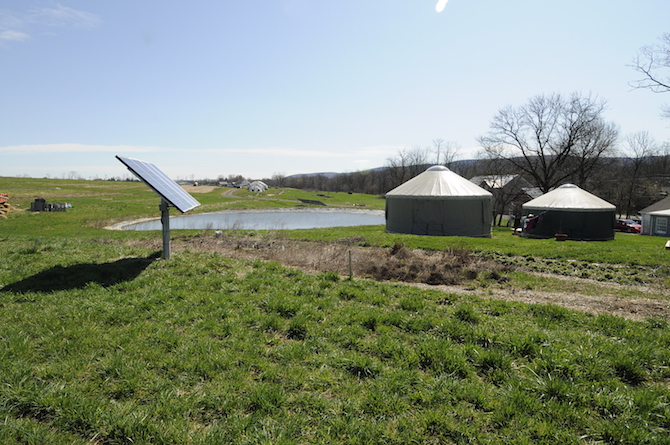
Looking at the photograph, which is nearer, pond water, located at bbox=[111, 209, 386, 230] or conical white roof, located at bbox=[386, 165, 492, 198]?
conical white roof, located at bbox=[386, 165, 492, 198]

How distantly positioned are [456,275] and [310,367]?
21.1 ft

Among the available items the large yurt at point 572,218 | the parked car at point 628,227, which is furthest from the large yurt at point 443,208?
the parked car at point 628,227

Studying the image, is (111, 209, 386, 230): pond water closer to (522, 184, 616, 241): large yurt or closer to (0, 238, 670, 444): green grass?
(522, 184, 616, 241): large yurt

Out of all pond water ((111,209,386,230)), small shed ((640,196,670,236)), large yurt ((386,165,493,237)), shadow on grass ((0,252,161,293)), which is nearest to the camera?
shadow on grass ((0,252,161,293))

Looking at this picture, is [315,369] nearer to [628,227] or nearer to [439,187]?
[439,187]

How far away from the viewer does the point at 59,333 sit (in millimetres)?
4570

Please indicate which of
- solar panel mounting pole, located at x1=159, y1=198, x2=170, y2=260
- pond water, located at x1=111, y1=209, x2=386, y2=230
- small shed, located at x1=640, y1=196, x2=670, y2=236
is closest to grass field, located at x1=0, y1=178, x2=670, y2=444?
solar panel mounting pole, located at x1=159, y1=198, x2=170, y2=260

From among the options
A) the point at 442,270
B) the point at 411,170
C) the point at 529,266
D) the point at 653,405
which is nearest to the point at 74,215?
the point at 442,270

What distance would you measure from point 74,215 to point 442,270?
31141 millimetres

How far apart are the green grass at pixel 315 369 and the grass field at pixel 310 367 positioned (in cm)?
2

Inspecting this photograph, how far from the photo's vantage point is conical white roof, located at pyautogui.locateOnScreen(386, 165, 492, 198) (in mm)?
21328

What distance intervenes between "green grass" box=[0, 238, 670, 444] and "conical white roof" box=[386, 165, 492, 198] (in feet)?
51.3

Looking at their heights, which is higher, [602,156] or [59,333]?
[602,156]

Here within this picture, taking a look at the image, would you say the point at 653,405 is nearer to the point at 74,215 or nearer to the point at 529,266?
the point at 529,266
